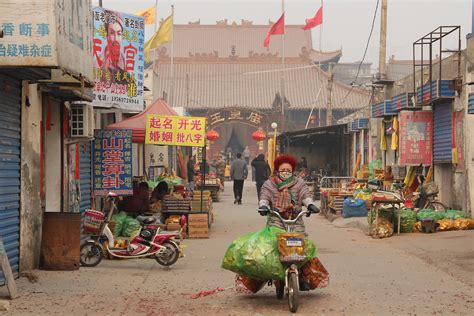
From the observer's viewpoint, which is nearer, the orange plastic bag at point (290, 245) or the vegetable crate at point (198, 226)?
the orange plastic bag at point (290, 245)

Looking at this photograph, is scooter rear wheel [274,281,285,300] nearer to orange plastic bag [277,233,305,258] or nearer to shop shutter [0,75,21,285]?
orange plastic bag [277,233,305,258]

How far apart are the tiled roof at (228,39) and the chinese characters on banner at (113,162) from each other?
2167 inches

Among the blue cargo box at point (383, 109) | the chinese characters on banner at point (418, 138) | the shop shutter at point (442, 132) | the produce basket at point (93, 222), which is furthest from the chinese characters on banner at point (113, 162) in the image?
the blue cargo box at point (383, 109)

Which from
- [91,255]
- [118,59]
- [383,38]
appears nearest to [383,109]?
[383,38]

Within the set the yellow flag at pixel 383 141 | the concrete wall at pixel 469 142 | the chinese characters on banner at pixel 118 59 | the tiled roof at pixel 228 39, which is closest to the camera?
the chinese characters on banner at pixel 118 59

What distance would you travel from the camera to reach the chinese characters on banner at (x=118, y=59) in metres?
14.4

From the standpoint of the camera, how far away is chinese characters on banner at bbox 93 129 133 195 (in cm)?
1535

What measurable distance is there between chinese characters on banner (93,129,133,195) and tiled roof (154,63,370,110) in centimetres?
4776

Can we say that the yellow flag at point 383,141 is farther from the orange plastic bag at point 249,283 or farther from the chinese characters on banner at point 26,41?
the chinese characters on banner at point 26,41

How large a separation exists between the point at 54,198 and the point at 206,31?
60.1m

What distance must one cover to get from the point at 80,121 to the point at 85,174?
6.03ft

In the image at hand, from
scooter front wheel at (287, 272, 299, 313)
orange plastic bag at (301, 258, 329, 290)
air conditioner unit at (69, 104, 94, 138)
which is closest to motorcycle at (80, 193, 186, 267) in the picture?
air conditioner unit at (69, 104, 94, 138)

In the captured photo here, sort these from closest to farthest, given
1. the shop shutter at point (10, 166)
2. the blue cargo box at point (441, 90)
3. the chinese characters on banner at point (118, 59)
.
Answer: the shop shutter at point (10, 166) → the chinese characters on banner at point (118, 59) → the blue cargo box at point (441, 90)

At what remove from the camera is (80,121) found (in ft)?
44.7
